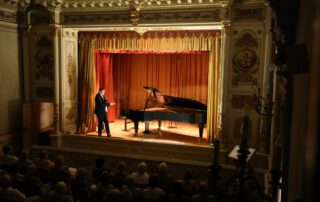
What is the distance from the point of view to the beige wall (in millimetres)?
8375

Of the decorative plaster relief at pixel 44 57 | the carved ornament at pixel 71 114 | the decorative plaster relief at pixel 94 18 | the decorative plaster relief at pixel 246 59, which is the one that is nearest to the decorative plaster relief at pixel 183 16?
the decorative plaster relief at pixel 94 18

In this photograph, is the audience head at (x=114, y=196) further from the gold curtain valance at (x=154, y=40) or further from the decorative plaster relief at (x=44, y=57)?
the decorative plaster relief at (x=44, y=57)

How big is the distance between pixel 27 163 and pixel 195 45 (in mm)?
5374

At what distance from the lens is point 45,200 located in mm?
3820

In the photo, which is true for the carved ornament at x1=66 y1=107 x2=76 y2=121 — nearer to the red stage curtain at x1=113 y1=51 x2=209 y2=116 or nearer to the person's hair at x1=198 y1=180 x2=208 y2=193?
the red stage curtain at x1=113 y1=51 x2=209 y2=116

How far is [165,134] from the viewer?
9.45 m

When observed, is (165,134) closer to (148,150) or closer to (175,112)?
(175,112)

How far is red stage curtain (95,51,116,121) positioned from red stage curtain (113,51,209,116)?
61 cm

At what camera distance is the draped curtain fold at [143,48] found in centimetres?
841

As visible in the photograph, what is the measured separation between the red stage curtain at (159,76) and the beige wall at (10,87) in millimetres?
3978

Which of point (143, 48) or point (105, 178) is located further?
point (143, 48)

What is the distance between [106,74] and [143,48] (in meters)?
2.46

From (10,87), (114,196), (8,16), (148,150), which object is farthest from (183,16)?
(114,196)

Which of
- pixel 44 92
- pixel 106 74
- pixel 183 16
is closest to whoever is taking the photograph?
pixel 183 16
